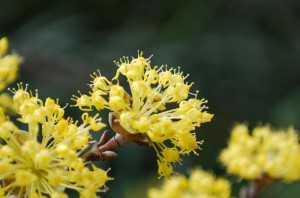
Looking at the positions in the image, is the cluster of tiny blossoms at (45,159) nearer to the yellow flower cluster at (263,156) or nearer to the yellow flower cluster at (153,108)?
the yellow flower cluster at (153,108)

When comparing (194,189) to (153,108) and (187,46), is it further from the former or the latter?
(187,46)

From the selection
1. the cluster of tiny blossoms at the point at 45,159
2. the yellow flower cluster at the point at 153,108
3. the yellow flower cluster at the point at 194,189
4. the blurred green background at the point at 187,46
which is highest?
the blurred green background at the point at 187,46

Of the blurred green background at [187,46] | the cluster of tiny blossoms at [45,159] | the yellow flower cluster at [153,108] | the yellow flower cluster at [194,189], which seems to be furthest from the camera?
the blurred green background at [187,46]

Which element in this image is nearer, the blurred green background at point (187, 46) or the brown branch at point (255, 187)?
the brown branch at point (255, 187)

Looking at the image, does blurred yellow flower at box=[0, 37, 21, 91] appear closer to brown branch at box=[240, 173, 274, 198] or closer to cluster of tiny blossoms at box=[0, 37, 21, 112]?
cluster of tiny blossoms at box=[0, 37, 21, 112]

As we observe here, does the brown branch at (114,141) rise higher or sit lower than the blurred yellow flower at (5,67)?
lower

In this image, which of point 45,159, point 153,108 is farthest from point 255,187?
point 45,159

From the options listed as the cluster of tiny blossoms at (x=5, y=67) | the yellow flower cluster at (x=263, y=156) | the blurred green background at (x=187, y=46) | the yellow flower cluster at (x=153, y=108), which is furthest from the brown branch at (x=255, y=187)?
the blurred green background at (x=187, y=46)
